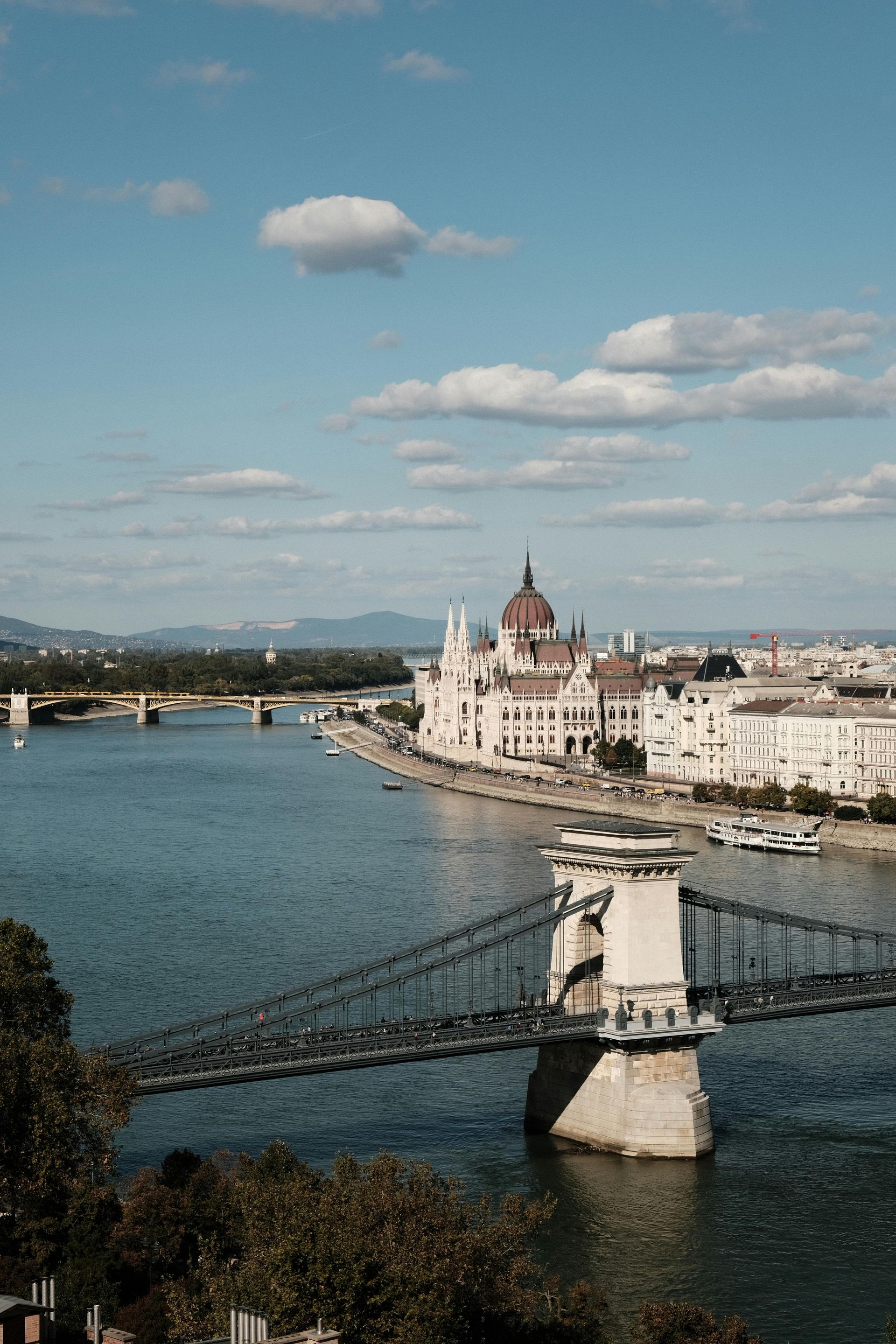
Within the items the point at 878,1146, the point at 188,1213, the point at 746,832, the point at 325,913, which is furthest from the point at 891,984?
the point at 746,832

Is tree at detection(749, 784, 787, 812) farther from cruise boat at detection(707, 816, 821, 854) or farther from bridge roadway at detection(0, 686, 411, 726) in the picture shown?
bridge roadway at detection(0, 686, 411, 726)

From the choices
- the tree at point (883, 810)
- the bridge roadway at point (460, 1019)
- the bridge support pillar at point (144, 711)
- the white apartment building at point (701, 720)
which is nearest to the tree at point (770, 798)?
the tree at point (883, 810)

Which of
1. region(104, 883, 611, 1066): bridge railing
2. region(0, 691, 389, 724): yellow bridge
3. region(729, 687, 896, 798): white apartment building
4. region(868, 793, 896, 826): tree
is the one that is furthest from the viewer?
region(0, 691, 389, 724): yellow bridge

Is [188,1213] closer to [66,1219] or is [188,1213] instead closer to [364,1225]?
[66,1219]

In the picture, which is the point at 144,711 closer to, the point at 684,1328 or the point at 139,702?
the point at 139,702

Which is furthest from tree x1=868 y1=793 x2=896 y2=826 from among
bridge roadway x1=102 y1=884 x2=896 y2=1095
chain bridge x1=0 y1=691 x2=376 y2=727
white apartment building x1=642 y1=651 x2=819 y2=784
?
chain bridge x1=0 y1=691 x2=376 y2=727
